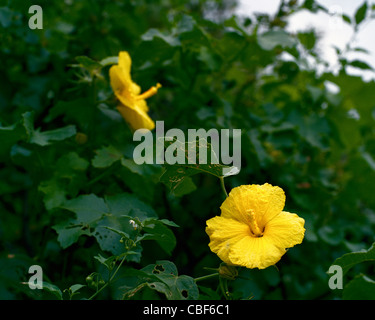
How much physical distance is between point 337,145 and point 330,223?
407mm

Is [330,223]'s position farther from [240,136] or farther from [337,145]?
[240,136]

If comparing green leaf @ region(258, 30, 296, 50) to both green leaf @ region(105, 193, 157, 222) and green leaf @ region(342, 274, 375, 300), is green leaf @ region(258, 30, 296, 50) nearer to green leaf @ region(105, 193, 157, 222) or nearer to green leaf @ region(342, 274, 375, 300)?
green leaf @ region(105, 193, 157, 222)

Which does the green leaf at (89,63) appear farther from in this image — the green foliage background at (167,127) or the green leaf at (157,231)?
the green leaf at (157,231)

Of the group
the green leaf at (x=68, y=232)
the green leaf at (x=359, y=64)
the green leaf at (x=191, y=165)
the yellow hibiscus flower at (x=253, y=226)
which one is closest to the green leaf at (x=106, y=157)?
the green leaf at (x=68, y=232)

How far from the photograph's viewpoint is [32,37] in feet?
4.92

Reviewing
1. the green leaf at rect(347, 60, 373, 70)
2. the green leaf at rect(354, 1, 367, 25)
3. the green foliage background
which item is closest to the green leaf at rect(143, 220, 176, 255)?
the green foliage background

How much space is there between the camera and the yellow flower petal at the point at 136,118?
1.12 metres

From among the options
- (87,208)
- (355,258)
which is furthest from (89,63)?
(355,258)

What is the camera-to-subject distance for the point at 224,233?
759 millimetres

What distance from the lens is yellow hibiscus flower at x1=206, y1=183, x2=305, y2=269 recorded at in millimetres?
714

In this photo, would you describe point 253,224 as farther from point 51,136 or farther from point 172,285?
point 51,136

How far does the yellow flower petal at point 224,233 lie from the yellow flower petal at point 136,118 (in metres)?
0.45

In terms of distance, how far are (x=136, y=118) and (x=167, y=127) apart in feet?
1.14
